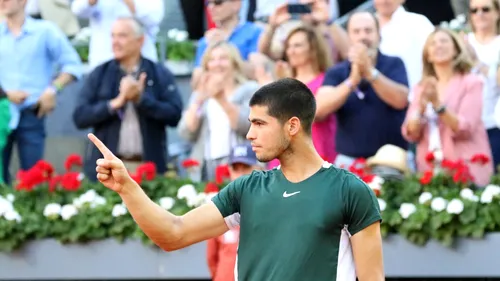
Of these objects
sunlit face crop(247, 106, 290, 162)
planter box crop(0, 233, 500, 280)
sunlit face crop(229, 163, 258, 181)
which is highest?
sunlit face crop(247, 106, 290, 162)

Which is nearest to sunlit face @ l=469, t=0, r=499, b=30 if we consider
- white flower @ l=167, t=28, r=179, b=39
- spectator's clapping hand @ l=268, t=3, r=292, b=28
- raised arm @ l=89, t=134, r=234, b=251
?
spectator's clapping hand @ l=268, t=3, r=292, b=28

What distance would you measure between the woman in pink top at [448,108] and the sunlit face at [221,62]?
1517mm

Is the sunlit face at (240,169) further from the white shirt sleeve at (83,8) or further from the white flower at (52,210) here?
the white shirt sleeve at (83,8)

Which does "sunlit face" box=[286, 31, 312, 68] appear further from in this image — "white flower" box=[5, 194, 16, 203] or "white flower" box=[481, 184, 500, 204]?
"white flower" box=[5, 194, 16, 203]

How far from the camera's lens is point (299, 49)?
31.7 feet

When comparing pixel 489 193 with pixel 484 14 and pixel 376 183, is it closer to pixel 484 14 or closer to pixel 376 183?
pixel 376 183

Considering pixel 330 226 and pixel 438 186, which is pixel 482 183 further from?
pixel 330 226

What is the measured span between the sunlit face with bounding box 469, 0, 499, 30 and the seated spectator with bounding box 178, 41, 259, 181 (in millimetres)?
1865

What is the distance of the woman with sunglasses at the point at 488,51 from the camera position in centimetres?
957

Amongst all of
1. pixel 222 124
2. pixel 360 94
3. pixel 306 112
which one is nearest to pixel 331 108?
pixel 360 94

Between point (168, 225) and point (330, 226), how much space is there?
2.10 ft

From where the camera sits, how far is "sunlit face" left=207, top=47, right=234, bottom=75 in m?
9.83

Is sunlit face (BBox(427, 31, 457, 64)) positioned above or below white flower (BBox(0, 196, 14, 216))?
above

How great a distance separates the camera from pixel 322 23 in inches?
409
